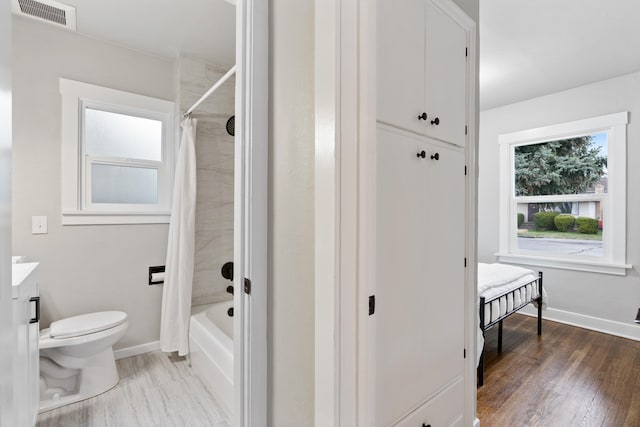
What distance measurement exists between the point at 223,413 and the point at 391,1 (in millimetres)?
2260

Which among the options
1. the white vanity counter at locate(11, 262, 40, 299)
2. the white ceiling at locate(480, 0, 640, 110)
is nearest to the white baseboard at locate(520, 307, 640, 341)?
the white ceiling at locate(480, 0, 640, 110)

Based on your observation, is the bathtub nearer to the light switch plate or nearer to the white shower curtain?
the white shower curtain

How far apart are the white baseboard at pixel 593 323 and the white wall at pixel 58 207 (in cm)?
420

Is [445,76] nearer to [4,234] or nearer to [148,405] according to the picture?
[4,234]

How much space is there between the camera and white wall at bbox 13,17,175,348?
2150mm

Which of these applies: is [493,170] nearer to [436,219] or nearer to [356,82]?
[436,219]

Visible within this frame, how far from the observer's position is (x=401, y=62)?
4.06 ft

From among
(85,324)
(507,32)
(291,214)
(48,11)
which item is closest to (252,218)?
(291,214)

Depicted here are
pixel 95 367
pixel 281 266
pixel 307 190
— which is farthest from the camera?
pixel 95 367

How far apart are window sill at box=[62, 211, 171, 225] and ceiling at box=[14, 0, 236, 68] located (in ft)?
4.39

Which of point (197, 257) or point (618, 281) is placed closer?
point (197, 257)

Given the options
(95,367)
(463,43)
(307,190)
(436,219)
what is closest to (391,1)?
(463,43)

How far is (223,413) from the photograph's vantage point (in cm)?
187

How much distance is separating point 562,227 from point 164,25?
14.6 ft
